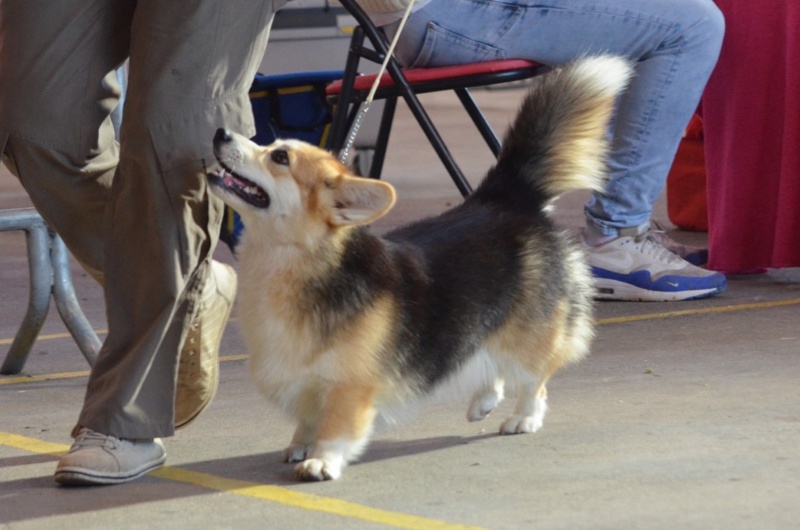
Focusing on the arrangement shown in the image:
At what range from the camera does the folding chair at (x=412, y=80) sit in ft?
15.6

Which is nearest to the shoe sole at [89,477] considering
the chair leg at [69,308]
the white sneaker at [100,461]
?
the white sneaker at [100,461]

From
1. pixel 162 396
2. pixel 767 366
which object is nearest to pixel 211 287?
pixel 162 396

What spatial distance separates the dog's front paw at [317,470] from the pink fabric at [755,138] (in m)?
3.02

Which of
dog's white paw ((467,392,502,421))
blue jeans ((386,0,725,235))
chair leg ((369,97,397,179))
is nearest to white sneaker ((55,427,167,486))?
dog's white paw ((467,392,502,421))

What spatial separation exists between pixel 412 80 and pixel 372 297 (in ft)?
6.43

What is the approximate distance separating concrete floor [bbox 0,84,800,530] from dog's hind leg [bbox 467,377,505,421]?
0.13ft

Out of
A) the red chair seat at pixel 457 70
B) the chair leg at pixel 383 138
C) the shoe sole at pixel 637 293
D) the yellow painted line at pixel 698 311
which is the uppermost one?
the red chair seat at pixel 457 70

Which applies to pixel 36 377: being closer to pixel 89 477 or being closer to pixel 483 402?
pixel 89 477

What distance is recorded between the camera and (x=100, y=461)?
290 centimetres

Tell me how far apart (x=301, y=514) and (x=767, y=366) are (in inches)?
71.7

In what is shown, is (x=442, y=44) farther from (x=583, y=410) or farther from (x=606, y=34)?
(x=583, y=410)

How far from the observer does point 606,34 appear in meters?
4.87

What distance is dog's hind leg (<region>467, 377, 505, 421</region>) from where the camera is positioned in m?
3.42

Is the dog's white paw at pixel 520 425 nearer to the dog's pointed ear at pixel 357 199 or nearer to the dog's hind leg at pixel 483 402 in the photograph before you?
the dog's hind leg at pixel 483 402
